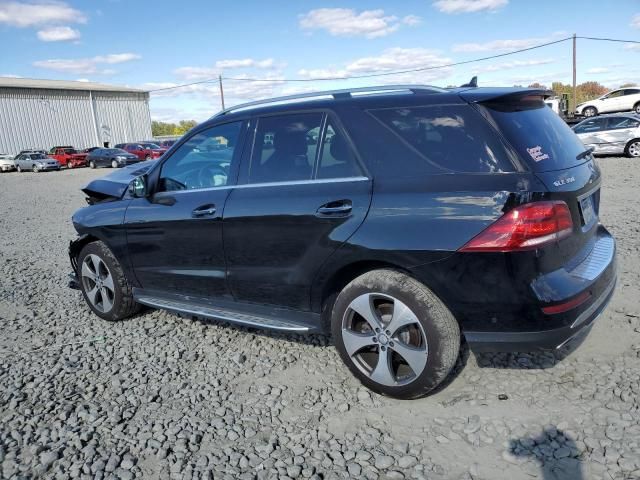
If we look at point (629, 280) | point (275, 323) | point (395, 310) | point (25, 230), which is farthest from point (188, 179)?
point (25, 230)

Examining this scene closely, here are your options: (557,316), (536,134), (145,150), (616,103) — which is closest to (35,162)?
(145,150)

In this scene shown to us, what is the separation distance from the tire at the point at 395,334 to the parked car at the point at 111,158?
33.0 m

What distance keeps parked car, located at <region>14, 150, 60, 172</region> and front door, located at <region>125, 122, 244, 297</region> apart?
34.8 m

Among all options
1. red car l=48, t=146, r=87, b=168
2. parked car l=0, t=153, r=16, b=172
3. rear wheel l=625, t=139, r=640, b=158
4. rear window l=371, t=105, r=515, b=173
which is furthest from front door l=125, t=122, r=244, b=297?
parked car l=0, t=153, r=16, b=172

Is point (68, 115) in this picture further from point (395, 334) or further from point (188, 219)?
point (395, 334)

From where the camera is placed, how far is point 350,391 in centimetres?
318

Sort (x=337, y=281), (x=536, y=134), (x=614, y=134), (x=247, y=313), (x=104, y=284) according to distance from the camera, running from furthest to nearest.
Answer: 1. (x=614, y=134)
2. (x=104, y=284)
3. (x=247, y=313)
4. (x=337, y=281)
5. (x=536, y=134)

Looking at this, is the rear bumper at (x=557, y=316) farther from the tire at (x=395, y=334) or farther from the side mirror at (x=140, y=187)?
the side mirror at (x=140, y=187)

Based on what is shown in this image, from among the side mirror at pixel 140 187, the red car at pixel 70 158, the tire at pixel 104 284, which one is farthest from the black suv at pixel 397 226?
the red car at pixel 70 158

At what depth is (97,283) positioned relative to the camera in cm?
461

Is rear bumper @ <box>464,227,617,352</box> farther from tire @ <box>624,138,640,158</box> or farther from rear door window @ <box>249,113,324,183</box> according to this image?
tire @ <box>624,138,640,158</box>

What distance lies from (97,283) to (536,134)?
3.80 metres

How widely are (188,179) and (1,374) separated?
1939 mm

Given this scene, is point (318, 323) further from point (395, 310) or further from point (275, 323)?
point (395, 310)
